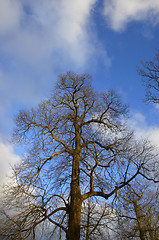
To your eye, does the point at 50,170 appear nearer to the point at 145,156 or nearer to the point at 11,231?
the point at 11,231

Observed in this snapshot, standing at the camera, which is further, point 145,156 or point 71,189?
point 145,156

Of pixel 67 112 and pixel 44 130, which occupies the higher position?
pixel 67 112

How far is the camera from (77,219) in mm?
5617

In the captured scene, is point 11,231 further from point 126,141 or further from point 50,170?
point 126,141

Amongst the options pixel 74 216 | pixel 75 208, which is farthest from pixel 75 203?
pixel 74 216

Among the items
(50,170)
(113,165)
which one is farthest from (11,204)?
(113,165)

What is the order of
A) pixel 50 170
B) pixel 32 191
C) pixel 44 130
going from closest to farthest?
1. pixel 32 191
2. pixel 50 170
3. pixel 44 130

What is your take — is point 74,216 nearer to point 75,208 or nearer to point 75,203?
point 75,208

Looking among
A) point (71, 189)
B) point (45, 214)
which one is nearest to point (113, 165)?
point (71, 189)

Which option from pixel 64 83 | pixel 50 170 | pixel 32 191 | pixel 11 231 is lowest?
pixel 11 231

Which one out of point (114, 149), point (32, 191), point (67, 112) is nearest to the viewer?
point (32, 191)

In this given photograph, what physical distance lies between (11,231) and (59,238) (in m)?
1.70

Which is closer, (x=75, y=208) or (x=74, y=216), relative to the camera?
(x=74, y=216)

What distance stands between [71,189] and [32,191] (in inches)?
46.5
